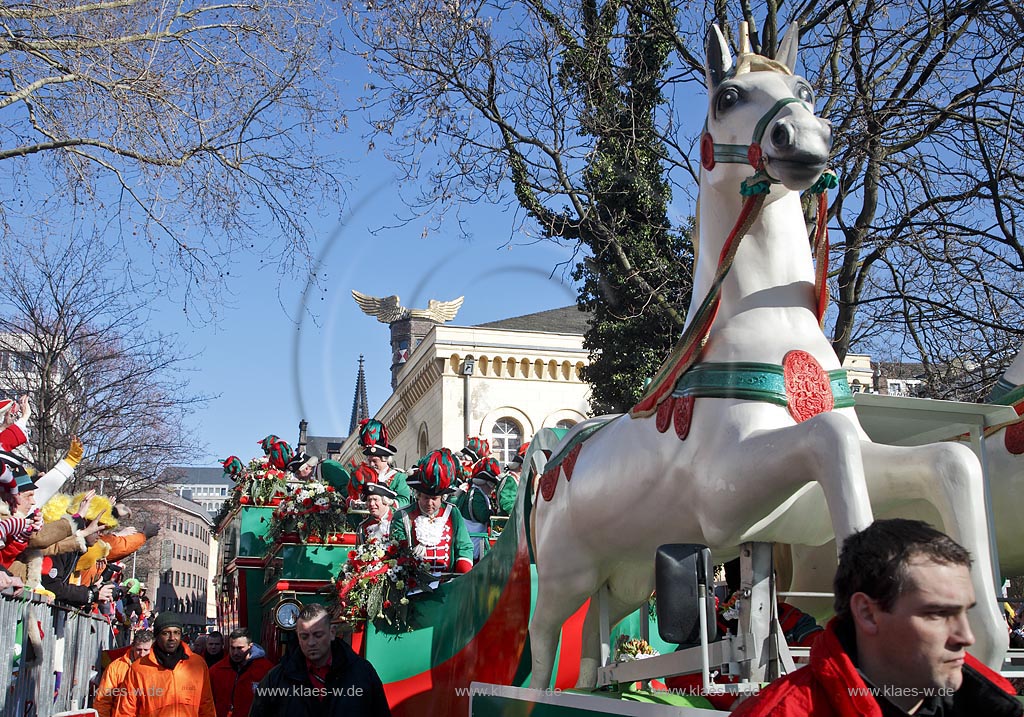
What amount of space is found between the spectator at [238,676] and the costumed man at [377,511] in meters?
2.01

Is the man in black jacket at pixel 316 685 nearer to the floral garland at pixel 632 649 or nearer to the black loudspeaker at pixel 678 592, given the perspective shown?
the floral garland at pixel 632 649

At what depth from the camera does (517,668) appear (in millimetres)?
6715

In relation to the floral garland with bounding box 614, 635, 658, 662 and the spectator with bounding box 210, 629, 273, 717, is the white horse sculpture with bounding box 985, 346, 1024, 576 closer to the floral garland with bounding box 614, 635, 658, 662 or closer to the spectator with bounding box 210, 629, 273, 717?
the floral garland with bounding box 614, 635, 658, 662

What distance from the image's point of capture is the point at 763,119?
4891mm

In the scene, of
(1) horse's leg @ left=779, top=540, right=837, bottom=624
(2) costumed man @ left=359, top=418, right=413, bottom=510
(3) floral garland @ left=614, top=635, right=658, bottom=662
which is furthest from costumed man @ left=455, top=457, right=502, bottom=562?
(1) horse's leg @ left=779, top=540, right=837, bottom=624

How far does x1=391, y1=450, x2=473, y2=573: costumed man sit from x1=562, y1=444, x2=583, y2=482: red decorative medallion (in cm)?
431

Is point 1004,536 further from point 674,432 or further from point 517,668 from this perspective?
point 517,668

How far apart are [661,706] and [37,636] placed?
271 inches

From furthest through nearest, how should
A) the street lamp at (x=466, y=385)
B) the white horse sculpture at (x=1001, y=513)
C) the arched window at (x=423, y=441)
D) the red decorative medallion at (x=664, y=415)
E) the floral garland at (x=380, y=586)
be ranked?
the arched window at (x=423, y=441)
the street lamp at (x=466, y=385)
the floral garland at (x=380, y=586)
the white horse sculpture at (x=1001, y=513)
the red decorative medallion at (x=664, y=415)

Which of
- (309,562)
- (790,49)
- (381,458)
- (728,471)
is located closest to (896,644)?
(728,471)

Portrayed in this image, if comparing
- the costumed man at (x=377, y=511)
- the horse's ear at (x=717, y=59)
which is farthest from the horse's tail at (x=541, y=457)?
the costumed man at (x=377, y=511)

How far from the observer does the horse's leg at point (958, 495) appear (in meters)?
3.65

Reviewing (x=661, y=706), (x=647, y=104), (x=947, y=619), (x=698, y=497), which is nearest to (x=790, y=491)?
(x=698, y=497)

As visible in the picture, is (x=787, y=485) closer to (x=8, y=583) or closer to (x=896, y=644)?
(x=896, y=644)
